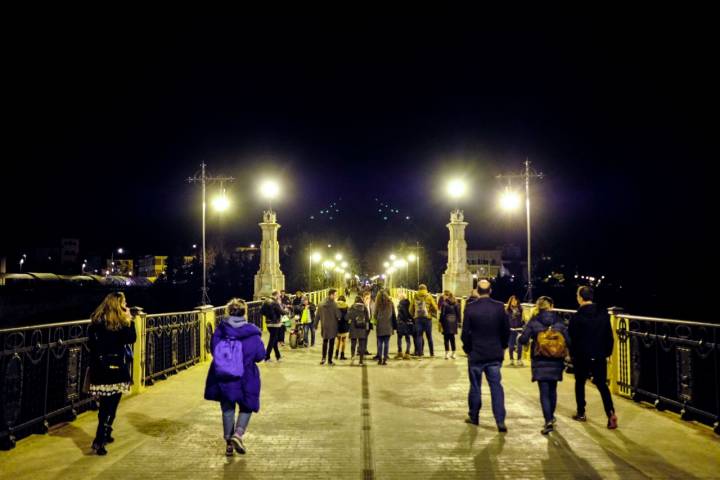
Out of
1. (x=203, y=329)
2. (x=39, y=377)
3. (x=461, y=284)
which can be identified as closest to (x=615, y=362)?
(x=39, y=377)

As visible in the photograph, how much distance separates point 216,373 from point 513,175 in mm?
16705

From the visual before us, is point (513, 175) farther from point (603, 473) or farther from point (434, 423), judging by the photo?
point (603, 473)

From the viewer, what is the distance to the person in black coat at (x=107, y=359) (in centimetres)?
653

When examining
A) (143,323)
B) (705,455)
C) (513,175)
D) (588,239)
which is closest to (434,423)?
(705,455)

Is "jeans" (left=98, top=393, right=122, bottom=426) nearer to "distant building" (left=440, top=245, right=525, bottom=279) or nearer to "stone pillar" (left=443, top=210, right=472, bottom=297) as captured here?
"stone pillar" (left=443, top=210, right=472, bottom=297)

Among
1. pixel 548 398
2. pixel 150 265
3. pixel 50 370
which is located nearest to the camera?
pixel 548 398

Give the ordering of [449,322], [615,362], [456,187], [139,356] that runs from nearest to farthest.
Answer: [615,362] < [139,356] < [449,322] < [456,187]

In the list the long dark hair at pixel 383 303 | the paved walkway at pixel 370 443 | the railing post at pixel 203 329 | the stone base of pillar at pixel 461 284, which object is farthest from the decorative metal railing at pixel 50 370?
the stone base of pillar at pixel 461 284

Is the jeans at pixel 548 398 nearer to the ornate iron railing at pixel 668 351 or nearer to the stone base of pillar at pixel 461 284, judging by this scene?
the ornate iron railing at pixel 668 351

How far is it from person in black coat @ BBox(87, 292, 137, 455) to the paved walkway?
0.44 m

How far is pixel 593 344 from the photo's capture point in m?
7.58

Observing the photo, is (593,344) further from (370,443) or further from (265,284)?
(265,284)

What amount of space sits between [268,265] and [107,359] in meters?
18.4

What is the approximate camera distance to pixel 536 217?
70438 mm
